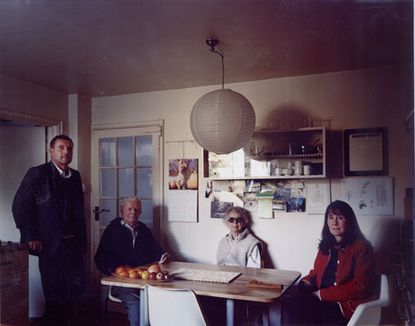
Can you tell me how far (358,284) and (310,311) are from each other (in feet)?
1.01

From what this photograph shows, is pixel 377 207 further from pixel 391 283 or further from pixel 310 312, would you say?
pixel 310 312

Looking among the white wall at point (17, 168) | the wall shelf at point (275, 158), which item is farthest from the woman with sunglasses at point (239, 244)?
the white wall at point (17, 168)

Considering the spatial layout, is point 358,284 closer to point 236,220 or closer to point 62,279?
point 236,220

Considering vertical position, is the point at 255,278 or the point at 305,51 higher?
the point at 305,51

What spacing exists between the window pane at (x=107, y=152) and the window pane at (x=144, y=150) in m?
0.25

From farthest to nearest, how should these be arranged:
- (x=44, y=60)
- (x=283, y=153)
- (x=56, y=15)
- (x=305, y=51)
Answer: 1. (x=283, y=153)
2. (x=44, y=60)
3. (x=305, y=51)
4. (x=56, y=15)

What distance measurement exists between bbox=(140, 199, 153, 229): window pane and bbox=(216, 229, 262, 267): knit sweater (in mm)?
720

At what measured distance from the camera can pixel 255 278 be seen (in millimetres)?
1948

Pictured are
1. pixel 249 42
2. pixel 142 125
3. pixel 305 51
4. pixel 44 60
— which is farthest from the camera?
pixel 142 125

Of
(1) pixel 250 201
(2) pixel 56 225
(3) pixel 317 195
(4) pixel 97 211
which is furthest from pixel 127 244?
(3) pixel 317 195

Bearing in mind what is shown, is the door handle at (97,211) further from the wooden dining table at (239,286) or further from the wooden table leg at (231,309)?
the wooden table leg at (231,309)

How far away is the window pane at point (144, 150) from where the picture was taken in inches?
128

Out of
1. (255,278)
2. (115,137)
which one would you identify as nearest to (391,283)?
(255,278)

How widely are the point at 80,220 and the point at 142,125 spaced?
0.95 meters
